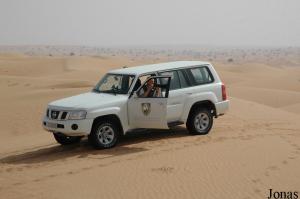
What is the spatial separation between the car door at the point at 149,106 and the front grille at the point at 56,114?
53.3 inches

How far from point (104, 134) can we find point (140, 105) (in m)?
0.95

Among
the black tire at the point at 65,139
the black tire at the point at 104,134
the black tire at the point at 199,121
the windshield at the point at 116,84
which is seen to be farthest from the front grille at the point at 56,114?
the black tire at the point at 199,121

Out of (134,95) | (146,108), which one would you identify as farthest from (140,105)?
(134,95)

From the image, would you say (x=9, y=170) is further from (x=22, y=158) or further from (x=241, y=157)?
(x=241, y=157)

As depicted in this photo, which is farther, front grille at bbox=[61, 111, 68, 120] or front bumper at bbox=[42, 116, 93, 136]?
front grille at bbox=[61, 111, 68, 120]

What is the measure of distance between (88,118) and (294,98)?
1817 cm

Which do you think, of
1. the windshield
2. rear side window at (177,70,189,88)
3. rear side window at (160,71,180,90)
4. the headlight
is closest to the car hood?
the headlight

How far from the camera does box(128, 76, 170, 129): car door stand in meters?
10.4

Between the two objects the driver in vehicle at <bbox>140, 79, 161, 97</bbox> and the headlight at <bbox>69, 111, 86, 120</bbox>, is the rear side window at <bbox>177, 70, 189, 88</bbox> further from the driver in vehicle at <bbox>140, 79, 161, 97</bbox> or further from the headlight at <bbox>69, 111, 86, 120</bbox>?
the headlight at <bbox>69, 111, 86, 120</bbox>

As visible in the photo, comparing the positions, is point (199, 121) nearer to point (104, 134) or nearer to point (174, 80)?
point (174, 80)

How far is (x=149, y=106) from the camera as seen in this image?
10.5 metres

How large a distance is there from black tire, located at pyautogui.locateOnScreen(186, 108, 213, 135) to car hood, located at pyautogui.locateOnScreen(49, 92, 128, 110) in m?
1.70

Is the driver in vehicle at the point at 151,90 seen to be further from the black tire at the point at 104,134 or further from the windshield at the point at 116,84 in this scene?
the black tire at the point at 104,134

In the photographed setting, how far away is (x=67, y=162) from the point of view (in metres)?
9.60
